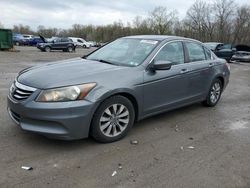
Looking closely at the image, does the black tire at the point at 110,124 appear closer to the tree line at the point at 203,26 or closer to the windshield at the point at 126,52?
the windshield at the point at 126,52

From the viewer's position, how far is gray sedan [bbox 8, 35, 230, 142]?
3963 mm

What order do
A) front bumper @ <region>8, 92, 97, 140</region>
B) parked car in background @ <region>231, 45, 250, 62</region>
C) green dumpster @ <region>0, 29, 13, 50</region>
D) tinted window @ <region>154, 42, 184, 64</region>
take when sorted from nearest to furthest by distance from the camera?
front bumper @ <region>8, 92, 97, 140</region>
tinted window @ <region>154, 42, 184, 64</region>
parked car in background @ <region>231, 45, 250, 62</region>
green dumpster @ <region>0, 29, 13, 50</region>

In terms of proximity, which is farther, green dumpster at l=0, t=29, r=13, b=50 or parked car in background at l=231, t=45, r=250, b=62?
green dumpster at l=0, t=29, r=13, b=50

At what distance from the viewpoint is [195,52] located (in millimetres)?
6238

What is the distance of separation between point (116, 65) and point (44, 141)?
160 centimetres

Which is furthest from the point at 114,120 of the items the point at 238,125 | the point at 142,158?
the point at 238,125

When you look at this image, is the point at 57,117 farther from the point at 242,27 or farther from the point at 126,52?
the point at 242,27

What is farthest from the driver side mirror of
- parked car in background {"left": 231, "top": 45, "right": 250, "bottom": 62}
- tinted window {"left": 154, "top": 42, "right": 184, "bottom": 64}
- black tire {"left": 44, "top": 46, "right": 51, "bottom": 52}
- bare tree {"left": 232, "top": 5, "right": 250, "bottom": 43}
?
bare tree {"left": 232, "top": 5, "right": 250, "bottom": 43}

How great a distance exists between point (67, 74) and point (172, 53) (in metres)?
2.14

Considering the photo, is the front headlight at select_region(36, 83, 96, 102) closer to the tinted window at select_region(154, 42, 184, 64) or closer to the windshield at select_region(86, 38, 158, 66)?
the windshield at select_region(86, 38, 158, 66)

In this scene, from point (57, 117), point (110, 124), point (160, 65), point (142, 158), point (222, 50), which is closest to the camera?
point (57, 117)

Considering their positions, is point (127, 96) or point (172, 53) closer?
point (127, 96)

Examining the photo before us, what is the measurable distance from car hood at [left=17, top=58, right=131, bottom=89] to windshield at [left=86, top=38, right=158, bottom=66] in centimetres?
32

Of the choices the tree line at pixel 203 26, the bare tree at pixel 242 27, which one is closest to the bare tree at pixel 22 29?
the tree line at pixel 203 26
